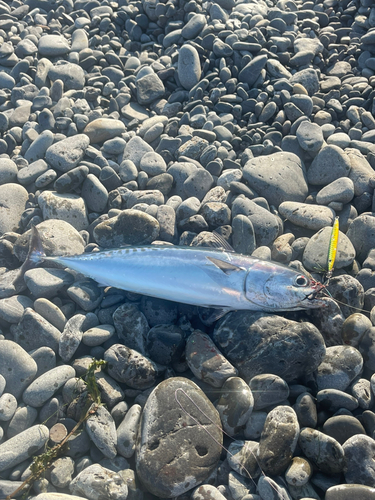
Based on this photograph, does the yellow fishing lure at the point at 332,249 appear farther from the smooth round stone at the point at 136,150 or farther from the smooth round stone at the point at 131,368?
the smooth round stone at the point at 136,150

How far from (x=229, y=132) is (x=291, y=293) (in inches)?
131

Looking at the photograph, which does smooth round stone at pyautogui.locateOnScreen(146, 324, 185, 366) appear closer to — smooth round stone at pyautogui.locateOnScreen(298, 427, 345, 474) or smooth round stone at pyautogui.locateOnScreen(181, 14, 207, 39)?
smooth round stone at pyautogui.locateOnScreen(298, 427, 345, 474)

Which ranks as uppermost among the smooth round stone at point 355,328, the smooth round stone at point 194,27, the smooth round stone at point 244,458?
the smooth round stone at point 194,27

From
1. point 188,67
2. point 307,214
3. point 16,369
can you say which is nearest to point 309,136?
point 307,214

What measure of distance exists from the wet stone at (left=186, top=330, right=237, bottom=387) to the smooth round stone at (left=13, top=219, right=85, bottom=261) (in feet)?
7.34

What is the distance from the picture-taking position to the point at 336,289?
15.3 feet

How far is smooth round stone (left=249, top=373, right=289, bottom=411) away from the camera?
13.0ft

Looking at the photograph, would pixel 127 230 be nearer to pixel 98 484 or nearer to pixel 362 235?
pixel 98 484

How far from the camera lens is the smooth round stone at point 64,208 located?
5.76m

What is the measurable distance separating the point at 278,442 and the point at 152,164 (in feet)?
14.1

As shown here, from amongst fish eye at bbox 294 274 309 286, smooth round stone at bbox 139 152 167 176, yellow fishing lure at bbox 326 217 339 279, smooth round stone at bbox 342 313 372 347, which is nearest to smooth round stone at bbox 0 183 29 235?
smooth round stone at bbox 139 152 167 176

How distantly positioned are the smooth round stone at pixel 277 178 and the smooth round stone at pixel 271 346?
2.17m

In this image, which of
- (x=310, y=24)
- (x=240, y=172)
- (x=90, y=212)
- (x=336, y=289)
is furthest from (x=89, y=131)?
(x=310, y=24)

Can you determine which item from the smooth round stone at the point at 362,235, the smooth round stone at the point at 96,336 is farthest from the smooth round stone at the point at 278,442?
the smooth round stone at the point at 362,235
